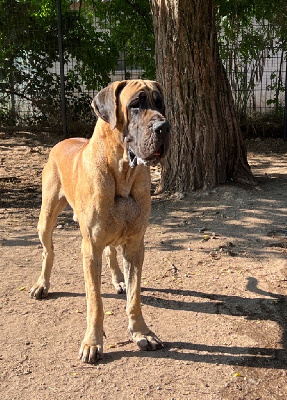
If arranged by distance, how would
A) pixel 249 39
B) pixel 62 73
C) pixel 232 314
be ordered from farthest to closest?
1. pixel 62 73
2. pixel 249 39
3. pixel 232 314

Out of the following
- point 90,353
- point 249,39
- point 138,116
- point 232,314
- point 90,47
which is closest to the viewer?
point 138,116

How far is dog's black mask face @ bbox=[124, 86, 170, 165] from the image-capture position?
346 cm

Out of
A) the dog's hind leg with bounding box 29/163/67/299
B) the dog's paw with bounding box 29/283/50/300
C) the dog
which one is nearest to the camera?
the dog

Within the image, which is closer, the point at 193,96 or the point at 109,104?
the point at 109,104

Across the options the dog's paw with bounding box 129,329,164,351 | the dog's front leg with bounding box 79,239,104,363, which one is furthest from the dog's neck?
the dog's paw with bounding box 129,329,164,351

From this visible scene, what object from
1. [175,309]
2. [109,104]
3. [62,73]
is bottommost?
[175,309]

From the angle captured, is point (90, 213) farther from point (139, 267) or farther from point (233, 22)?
point (233, 22)

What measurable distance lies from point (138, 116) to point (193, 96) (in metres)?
4.13

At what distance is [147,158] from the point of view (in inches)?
139

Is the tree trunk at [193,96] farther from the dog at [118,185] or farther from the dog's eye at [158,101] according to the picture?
the dog's eye at [158,101]

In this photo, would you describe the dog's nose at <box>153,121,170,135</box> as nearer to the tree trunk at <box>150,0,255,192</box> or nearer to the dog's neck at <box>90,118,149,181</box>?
the dog's neck at <box>90,118,149,181</box>

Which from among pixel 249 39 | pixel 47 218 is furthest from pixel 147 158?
pixel 249 39

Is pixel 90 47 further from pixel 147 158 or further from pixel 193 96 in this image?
pixel 147 158

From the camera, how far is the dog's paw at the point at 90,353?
3.89 meters
